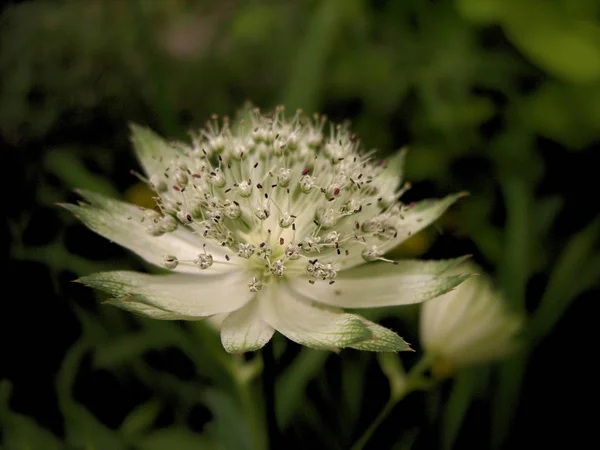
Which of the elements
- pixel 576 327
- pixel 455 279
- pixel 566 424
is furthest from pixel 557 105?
pixel 455 279

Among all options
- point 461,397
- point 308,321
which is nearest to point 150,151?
point 308,321

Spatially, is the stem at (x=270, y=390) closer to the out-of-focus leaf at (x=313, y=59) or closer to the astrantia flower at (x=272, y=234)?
the astrantia flower at (x=272, y=234)

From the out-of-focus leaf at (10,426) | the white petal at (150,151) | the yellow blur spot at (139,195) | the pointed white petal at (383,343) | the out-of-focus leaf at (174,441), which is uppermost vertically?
the yellow blur spot at (139,195)

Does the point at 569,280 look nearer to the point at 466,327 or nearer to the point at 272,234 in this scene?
the point at 466,327

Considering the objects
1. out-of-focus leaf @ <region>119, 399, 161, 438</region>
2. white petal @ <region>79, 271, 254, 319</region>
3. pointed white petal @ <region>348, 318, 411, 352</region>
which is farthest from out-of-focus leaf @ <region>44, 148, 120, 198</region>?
pointed white petal @ <region>348, 318, 411, 352</region>

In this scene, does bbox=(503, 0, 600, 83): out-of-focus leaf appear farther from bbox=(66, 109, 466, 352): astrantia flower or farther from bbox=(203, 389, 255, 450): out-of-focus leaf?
Result: bbox=(203, 389, 255, 450): out-of-focus leaf

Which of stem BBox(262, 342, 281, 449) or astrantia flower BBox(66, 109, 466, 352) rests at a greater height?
astrantia flower BBox(66, 109, 466, 352)

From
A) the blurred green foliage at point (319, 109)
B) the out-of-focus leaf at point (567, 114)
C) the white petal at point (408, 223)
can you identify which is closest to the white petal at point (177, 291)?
the white petal at point (408, 223)
